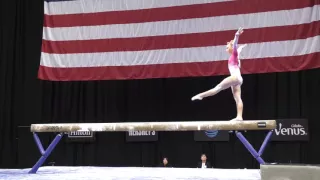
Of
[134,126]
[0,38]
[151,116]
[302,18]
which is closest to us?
[134,126]

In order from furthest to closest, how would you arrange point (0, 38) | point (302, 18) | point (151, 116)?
point (0, 38), point (151, 116), point (302, 18)

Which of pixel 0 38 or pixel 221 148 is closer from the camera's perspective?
pixel 221 148

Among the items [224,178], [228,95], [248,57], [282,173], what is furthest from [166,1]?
[282,173]

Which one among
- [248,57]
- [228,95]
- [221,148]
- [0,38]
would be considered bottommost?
[221,148]

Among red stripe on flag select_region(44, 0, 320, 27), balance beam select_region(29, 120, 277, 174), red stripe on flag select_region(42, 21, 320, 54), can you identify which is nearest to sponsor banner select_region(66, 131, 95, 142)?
red stripe on flag select_region(42, 21, 320, 54)

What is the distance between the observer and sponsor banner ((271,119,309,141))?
312 inches

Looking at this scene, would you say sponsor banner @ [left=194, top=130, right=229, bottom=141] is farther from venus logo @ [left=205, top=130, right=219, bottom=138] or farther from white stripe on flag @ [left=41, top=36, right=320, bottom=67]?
white stripe on flag @ [left=41, top=36, right=320, bottom=67]

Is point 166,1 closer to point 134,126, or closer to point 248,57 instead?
point 248,57

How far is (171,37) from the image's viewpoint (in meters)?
7.94

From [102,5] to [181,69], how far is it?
2392 millimetres

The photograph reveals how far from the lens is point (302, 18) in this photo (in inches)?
286

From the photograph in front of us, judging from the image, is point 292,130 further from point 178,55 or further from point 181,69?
point 178,55

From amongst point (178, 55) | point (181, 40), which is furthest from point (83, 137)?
point (181, 40)

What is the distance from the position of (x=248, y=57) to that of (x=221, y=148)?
94.1 inches
